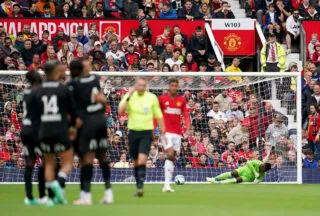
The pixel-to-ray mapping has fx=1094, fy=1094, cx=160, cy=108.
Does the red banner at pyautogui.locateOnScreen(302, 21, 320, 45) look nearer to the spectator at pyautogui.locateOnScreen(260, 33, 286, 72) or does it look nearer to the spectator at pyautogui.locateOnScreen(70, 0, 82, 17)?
the spectator at pyautogui.locateOnScreen(260, 33, 286, 72)

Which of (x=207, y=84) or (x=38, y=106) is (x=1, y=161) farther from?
(x=38, y=106)

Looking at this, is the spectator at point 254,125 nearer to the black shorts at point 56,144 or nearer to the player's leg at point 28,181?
the player's leg at point 28,181

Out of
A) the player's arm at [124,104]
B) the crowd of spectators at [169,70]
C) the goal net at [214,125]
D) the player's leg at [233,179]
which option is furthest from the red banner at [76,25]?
the player's arm at [124,104]

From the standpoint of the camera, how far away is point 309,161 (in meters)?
27.5

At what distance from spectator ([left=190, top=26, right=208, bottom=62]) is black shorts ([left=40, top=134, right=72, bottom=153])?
15.3m

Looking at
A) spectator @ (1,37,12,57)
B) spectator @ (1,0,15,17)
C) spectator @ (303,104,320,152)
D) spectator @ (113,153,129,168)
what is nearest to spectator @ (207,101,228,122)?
spectator @ (113,153,129,168)

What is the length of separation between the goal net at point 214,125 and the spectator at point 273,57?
10.8ft

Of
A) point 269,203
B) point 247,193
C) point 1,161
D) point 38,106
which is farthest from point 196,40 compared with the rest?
point 38,106

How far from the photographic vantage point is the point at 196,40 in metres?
31.4

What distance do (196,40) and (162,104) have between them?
9962 millimetres

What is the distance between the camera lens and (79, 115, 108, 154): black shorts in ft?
56.3

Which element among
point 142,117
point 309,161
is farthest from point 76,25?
point 142,117

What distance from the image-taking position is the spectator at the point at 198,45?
31281 millimetres

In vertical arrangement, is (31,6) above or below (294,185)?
above
